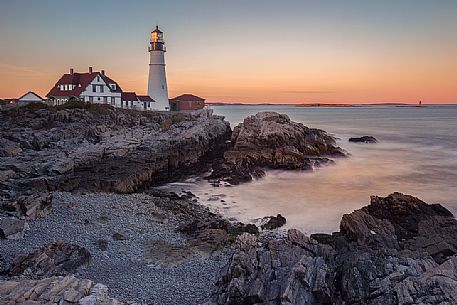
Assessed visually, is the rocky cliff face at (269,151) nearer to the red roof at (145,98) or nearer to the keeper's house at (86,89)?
the red roof at (145,98)

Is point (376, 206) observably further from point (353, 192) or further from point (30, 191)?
point (30, 191)

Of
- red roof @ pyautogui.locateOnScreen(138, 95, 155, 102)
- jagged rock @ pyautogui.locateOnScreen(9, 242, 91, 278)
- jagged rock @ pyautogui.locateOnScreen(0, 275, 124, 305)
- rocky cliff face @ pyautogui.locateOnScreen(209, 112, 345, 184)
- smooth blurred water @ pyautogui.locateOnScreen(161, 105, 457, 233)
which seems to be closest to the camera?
jagged rock @ pyautogui.locateOnScreen(0, 275, 124, 305)

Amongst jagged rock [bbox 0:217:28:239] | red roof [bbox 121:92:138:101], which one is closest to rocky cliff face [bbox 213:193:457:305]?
jagged rock [bbox 0:217:28:239]

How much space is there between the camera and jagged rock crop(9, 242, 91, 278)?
25.3 feet

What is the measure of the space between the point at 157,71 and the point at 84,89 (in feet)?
24.2

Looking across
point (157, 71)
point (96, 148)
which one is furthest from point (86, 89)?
point (96, 148)

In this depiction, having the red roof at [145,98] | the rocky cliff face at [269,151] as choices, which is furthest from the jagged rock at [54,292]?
the red roof at [145,98]

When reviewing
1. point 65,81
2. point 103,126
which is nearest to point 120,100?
point 65,81

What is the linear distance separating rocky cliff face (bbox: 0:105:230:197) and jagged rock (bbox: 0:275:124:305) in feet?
28.8

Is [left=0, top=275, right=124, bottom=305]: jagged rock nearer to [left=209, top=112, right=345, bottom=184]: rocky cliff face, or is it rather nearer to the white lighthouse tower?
[left=209, top=112, right=345, bottom=184]: rocky cliff face

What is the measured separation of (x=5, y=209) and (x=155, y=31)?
28893 millimetres

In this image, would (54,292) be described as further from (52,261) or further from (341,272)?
(341,272)

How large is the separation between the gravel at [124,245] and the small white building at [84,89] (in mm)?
20894

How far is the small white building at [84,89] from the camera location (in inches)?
1282
